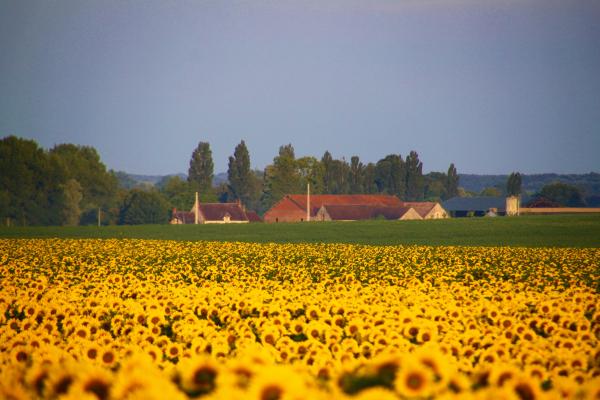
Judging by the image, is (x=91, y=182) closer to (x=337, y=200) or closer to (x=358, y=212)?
(x=337, y=200)

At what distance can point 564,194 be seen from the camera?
594 feet

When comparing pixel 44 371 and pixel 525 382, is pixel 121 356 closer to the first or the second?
pixel 44 371

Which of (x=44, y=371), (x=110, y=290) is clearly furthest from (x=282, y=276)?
(x=44, y=371)

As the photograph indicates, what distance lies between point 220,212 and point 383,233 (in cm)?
6180

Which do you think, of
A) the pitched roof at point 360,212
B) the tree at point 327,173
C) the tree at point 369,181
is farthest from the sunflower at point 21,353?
the tree at point 369,181

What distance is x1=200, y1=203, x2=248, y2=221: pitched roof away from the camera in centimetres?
12650

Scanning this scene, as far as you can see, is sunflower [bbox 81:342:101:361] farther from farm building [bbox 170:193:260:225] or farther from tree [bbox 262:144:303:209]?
tree [bbox 262:144:303:209]

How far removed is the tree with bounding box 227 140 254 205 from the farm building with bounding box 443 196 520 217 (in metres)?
39.6

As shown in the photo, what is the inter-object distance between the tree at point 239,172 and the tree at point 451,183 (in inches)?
2086

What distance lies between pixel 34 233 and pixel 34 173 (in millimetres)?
49698

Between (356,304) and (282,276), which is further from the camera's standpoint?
(282,276)

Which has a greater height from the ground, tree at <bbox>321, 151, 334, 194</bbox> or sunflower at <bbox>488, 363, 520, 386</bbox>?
tree at <bbox>321, 151, 334, 194</bbox>

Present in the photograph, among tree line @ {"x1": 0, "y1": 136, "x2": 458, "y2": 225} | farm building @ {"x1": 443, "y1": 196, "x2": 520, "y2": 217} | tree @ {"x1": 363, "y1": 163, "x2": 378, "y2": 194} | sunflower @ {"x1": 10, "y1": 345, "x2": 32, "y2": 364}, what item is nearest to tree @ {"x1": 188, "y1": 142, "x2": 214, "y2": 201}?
tree line @ {"x1": 0, "y1": 136, "x2": 458, "y2": 225}

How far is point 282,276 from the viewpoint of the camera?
69.9 feet
